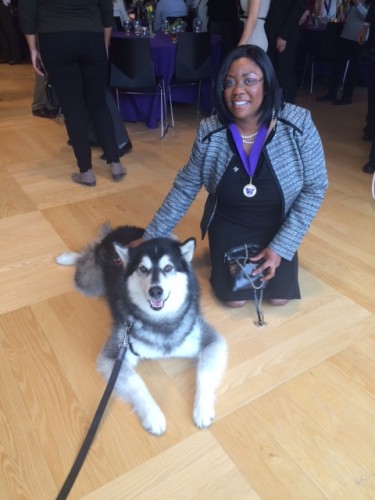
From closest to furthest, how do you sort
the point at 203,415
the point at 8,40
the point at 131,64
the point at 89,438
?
the point at 89,438 → the point at 203,415 → the point at 131,64 → the point at 8,40

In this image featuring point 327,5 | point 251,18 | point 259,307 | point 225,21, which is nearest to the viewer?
point 259,307

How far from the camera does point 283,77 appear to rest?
3840 millimetres

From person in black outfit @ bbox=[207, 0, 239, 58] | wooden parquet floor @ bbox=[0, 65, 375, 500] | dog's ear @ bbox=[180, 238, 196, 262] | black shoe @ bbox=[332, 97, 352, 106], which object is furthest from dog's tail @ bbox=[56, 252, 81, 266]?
black shoe @ bbox=[332, 97, 352, 106]

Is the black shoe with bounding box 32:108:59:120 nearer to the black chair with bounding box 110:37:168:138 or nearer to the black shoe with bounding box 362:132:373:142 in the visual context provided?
the black chair with bounding box 110:37:168:138

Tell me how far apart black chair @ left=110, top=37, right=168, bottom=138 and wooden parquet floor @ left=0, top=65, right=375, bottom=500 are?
1596mm

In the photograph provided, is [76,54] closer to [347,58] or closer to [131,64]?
[131,64]

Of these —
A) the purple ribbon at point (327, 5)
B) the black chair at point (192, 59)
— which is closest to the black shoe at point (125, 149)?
the black chair at point (192, 59)

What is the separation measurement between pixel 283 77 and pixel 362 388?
333 cm

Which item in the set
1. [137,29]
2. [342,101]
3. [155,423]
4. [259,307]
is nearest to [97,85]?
[137,29]

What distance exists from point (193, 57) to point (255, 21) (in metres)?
0.78

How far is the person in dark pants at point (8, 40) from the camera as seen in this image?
6.89m

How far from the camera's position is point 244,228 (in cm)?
182

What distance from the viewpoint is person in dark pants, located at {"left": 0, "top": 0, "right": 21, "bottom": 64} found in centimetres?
689

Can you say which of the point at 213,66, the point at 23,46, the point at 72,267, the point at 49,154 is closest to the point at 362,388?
the point at 72,267
